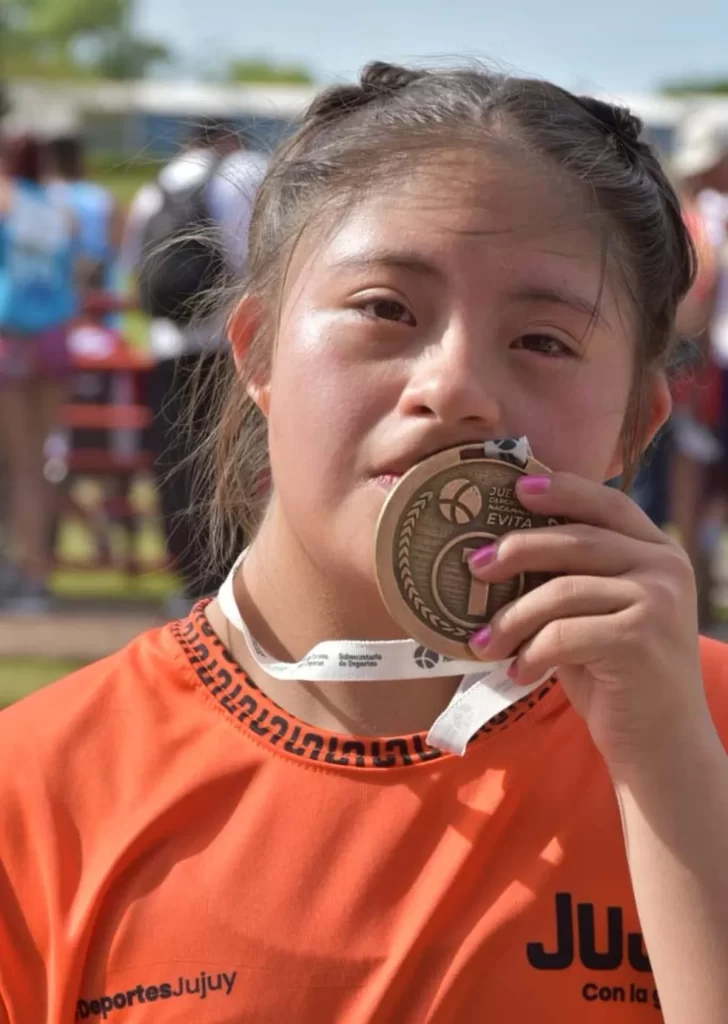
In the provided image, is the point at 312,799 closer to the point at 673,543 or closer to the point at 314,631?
the point at 314,631

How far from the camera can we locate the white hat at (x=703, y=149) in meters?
7.97

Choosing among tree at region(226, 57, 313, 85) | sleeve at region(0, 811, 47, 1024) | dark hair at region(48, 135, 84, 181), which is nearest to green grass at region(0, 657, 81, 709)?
dark hair at region(48, 135, 84, 181)

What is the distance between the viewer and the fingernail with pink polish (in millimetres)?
1606

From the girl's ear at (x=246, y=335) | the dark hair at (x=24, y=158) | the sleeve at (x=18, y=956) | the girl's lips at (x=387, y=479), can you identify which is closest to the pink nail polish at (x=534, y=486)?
the girl's lips at (x=387, y=479)

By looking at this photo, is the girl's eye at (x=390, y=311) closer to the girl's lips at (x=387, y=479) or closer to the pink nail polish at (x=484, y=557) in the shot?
the girl's lips at (x=387, y=479)

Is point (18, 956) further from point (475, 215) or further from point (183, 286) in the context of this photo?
point (183, 286)

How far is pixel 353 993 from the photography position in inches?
64.3

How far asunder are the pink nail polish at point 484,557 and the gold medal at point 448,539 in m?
0.02

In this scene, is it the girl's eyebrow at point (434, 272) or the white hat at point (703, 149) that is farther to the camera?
the white hat at point (703, 149)

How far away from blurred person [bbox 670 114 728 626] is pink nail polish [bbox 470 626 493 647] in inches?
229

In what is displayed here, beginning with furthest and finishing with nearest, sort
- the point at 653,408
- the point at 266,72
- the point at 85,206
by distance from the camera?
the point at 266,72, the point at 85,206, the point at 653,408

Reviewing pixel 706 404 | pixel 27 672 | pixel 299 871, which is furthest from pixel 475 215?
pixel 706 404

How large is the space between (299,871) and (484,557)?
1.44 feet

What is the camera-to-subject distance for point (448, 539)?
1.65 meters
